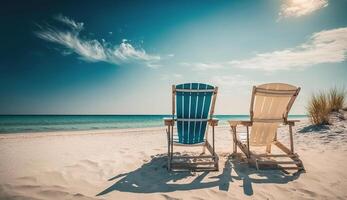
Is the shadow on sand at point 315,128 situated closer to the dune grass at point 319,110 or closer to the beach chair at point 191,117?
the dune grass at point 319,110

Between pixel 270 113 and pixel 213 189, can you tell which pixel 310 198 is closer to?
pixel 213 189

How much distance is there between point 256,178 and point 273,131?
119cm

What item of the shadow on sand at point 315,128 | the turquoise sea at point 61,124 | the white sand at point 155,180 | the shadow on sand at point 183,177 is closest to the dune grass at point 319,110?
the shadow on sand at point 315,128

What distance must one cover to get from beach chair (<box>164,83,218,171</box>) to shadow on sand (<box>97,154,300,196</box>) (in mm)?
253

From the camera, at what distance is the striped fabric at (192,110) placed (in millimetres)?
3627

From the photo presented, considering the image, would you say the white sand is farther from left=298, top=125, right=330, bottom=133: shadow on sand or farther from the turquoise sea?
the turquoise sea

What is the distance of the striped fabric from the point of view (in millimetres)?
3627

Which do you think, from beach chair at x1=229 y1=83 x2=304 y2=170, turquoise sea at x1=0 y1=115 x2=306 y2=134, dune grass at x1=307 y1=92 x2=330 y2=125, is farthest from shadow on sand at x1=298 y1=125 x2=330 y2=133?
turquoise sea at x1=0 y1=115 x2=306 y2=134

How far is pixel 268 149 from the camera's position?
4.51m

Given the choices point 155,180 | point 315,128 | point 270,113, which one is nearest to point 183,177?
point 155,180

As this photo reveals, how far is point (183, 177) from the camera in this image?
3.18m

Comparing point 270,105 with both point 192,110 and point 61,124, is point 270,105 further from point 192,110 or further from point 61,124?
point 61,124

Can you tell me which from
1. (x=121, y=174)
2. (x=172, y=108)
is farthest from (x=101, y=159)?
(x=172, y=108)

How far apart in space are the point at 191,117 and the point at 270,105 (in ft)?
4.56
